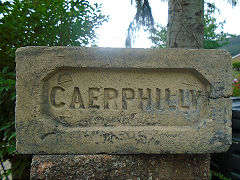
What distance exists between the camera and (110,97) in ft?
3.92

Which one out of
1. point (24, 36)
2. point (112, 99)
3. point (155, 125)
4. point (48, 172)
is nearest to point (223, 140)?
point (155, 125)

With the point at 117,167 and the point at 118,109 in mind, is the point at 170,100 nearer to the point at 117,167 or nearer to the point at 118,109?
the point at 118,109

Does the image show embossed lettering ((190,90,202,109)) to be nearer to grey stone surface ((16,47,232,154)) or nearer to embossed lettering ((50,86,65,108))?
grey stone surface ((16,47,232,154))

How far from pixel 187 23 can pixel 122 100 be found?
1.14 meters

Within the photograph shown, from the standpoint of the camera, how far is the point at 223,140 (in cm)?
121

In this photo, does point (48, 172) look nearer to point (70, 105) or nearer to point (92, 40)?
point (70, 105)

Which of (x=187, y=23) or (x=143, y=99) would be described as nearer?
(x=143, y=99)

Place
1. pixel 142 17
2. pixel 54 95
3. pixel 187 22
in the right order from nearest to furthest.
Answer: pixel 54 95, pixel 187 22, pixel 142 17

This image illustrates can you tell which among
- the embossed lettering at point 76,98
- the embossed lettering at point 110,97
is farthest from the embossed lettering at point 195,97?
the embossed lettering at point 76,98

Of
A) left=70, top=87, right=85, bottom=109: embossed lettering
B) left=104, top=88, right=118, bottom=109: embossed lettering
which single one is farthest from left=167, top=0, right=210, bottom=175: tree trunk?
left=70, top=87, right=85, bottom=109: embossed lettering

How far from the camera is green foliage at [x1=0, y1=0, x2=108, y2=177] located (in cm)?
171

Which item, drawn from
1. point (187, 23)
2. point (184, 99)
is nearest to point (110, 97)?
point (184, 99)

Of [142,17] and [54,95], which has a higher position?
[142,17]

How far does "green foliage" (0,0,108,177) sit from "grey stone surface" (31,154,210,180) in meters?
0.69
